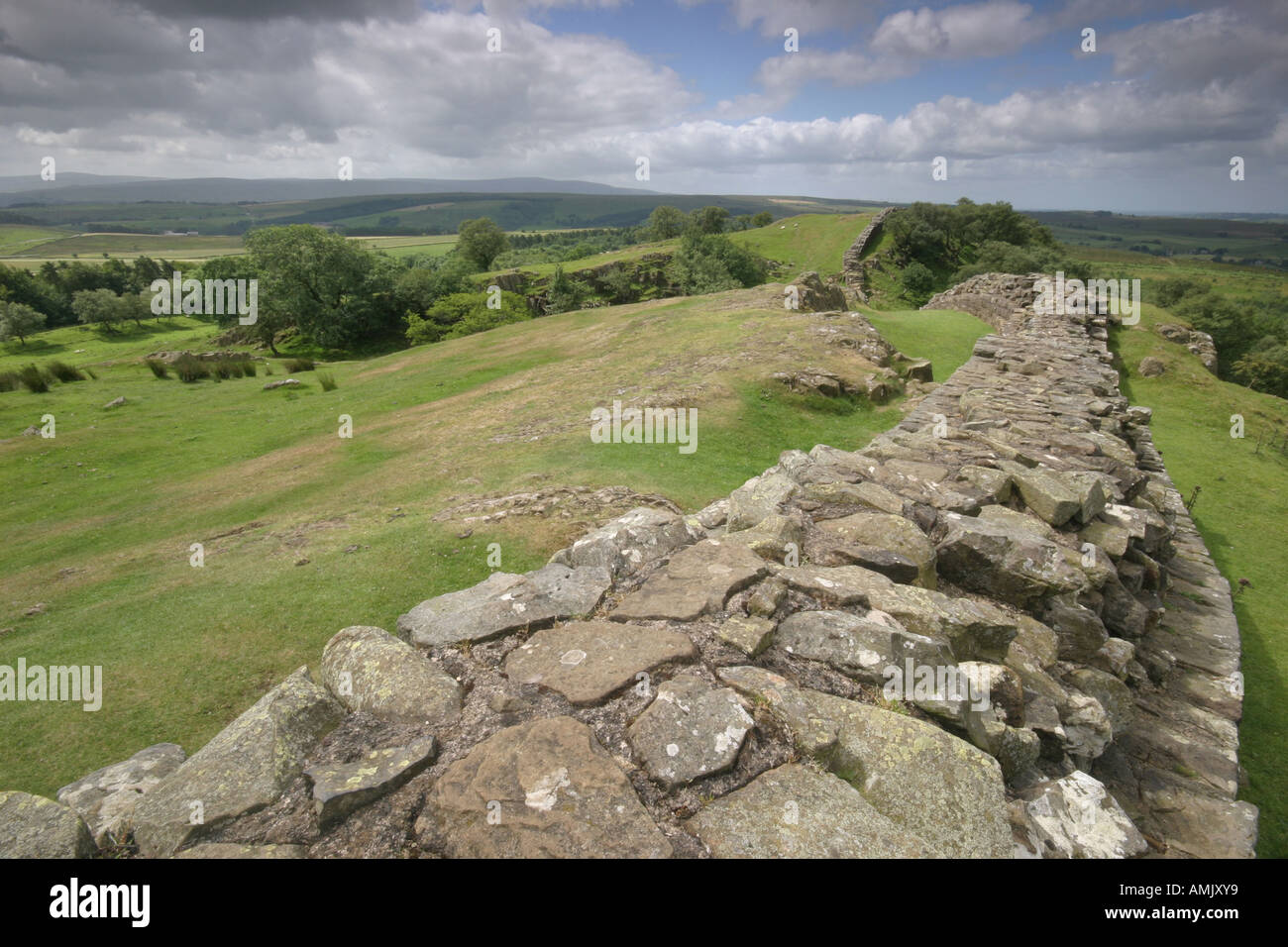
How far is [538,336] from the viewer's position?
3641 centimetres

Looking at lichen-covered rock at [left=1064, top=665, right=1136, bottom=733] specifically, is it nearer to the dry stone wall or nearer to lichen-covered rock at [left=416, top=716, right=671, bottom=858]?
the dry stone wall

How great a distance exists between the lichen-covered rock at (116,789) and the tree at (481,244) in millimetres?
107686

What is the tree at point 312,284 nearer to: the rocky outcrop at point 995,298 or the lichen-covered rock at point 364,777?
the rocky outcrop at point 995,298

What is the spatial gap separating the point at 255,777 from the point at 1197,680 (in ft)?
37.0

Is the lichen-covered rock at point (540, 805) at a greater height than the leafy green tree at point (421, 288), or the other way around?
the leafy green tree at point (421, 288)

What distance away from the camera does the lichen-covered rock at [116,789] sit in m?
4.28

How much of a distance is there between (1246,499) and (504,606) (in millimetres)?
22379

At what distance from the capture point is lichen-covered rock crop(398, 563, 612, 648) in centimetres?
556

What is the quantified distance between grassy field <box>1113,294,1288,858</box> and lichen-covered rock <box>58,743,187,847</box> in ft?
39.0

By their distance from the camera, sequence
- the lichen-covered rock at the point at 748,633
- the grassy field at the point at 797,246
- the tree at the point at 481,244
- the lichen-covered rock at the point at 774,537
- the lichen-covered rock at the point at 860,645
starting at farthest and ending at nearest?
the tree at the point at 481,244, the grassy field at the point at 797,246, the lichen-covered rock at the point at 774,537, the lichen-covered rock at the point at 748,633, the lichen-covered rock at the point at 860,645

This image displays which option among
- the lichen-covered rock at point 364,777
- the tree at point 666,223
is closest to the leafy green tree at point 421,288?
the tree at point 666,223

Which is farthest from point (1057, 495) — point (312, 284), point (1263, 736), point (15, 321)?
point (15, 321)

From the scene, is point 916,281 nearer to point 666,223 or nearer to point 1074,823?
point 666,223
